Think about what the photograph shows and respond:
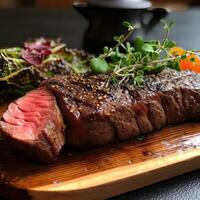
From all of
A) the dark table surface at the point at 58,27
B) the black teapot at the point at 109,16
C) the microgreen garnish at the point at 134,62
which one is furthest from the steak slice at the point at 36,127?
the dark table surface at the point at 58,27

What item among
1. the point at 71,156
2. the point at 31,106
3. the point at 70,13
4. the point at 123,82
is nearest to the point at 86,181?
the point at 71,156

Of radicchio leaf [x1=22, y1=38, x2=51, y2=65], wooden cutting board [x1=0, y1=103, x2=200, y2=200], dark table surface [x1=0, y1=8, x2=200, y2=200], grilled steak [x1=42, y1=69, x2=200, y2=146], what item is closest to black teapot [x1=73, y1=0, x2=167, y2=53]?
radicchio leaf [x1=22, y1=38, x2=51, y2=65]

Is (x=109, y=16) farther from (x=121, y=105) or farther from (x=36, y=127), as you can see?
(x=36, y=127)

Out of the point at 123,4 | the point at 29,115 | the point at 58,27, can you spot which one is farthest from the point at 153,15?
the point at 29,115

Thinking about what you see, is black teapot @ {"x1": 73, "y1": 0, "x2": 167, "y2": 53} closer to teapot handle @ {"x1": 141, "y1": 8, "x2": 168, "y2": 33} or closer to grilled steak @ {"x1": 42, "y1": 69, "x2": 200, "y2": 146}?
teapot handle @ {"x1": 141, "y1": 8, "x2": 168, "y2": 33}

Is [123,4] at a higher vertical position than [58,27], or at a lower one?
higher

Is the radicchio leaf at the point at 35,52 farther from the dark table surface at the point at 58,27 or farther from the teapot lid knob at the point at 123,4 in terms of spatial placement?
the dark table surface at the point at 58,27

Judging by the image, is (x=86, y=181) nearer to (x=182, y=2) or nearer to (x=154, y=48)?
(x=154, y=48)
